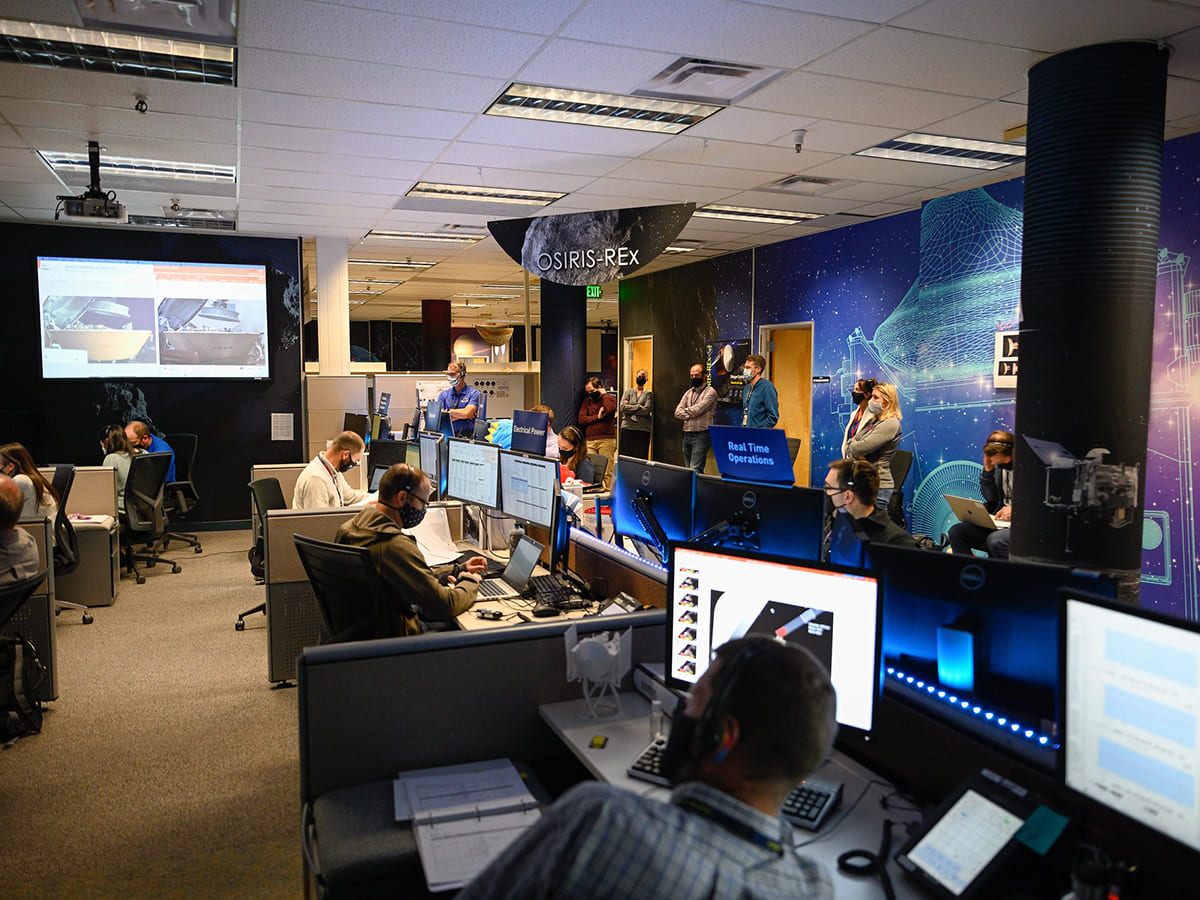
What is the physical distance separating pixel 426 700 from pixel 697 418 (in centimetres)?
787

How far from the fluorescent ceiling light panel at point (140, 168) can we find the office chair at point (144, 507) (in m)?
2.16

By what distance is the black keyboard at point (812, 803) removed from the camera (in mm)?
1713

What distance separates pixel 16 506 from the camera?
379 cm

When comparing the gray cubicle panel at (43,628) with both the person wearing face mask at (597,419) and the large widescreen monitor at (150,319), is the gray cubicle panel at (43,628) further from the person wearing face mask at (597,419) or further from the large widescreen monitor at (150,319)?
the person wearing face mask at (597,419)

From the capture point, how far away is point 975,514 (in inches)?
216

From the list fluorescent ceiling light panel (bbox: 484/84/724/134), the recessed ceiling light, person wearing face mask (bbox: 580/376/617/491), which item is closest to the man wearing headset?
fluorescent ceiling light panel (bbox: 484/84/724/134)

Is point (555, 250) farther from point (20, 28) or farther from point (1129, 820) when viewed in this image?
point (1129, 820)

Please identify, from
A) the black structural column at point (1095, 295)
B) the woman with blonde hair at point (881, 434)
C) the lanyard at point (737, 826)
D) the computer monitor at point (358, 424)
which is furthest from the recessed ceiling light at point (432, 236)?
the lanyard at point (737, 826)

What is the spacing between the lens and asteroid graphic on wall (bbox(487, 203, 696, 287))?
4.93 meters

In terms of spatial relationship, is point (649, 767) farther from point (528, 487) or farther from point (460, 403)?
point (460, 403)

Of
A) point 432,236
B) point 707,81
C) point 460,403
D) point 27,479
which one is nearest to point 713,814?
point 707,81

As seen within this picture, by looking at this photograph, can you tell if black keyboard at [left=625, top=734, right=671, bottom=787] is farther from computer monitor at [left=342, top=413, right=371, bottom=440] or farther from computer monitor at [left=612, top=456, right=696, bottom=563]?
computer monitor at [left=342, top=413, right=371, bottom=440]

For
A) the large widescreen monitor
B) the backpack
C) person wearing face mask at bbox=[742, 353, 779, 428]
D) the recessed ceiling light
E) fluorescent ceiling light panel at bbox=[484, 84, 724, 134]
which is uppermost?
the recessed ceiling light

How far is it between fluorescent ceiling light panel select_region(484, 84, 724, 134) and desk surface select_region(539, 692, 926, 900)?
3242 millimetres
